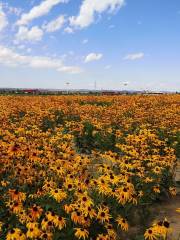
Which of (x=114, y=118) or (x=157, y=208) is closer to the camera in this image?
(x=157, y=208)

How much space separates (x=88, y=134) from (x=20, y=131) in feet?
13.2

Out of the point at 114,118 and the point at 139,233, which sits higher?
the point at 114,118

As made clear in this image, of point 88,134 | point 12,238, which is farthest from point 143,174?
point 88,134

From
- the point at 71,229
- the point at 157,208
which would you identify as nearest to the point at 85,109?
the point at 157,208

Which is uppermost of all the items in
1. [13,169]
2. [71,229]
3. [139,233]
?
[13,169]

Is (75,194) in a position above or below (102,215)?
above

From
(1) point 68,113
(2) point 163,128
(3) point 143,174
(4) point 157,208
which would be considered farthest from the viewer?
(1) point 68,113

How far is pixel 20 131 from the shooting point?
436 inches

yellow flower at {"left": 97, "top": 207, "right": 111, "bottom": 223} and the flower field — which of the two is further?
yellow flower at {"left": 97, "top": 207, "right": 111, "bottom": 223}

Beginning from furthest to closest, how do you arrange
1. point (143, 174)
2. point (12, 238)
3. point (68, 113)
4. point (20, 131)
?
point (68, 113)
point (20, 131)
point (143, 174)
point (12, 238)

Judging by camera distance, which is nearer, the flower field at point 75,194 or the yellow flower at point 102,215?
the flower field at point 75,194

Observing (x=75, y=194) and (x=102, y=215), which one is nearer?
(x=102, y=215)

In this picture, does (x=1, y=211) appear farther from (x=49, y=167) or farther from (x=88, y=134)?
(x=88, y=134)

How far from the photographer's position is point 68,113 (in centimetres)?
1878
